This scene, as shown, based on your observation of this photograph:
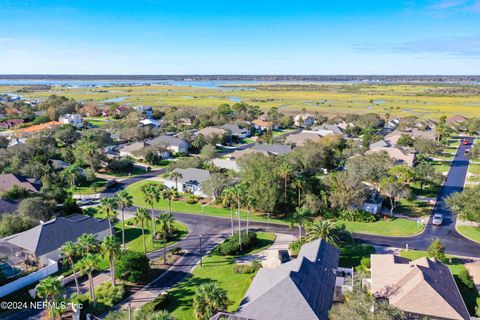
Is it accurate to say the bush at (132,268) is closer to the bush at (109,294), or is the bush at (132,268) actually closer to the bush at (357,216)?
the bush at (109,294)

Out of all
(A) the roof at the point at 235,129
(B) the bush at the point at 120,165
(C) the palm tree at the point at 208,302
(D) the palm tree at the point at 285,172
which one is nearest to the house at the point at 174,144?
(B) the bush at the point at 120,165

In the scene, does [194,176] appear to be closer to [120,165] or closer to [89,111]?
[120,165]

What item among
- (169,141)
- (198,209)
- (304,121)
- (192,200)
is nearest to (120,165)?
(169,141)

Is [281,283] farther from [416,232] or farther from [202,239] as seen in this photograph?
[416,232]

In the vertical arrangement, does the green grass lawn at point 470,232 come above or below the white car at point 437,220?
below

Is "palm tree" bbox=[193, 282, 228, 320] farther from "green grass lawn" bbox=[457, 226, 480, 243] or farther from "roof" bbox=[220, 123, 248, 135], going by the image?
"roof" bbox=[220, 123, 248, 135]

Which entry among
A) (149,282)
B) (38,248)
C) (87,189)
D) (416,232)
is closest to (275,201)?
(416,232)
